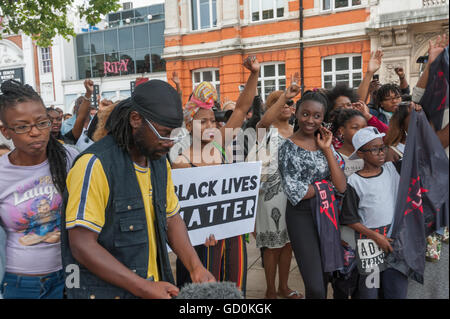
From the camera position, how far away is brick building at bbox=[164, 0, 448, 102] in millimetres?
14461

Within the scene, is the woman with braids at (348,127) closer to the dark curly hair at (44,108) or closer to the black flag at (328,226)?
the black flag at (328,226)

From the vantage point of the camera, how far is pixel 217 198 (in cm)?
297

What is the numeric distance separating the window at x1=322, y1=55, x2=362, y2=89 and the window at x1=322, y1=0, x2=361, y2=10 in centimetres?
197

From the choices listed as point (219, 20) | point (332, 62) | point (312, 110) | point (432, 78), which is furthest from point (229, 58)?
point (432, 78)

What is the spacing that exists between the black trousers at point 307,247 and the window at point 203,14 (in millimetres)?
17235

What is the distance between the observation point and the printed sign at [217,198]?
2826 mm

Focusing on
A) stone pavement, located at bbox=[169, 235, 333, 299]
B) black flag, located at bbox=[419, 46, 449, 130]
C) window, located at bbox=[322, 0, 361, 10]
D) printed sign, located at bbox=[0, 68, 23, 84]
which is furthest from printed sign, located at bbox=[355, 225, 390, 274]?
printed sign, located at bbox=[0, 68, 23, 84]

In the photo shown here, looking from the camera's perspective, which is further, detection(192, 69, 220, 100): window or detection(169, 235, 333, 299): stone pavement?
detection(192, 69, 220, 100): window

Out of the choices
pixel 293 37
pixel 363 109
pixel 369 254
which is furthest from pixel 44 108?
pixel 293 37

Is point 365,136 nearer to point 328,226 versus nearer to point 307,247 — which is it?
point 328,226

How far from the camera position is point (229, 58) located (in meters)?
18.1

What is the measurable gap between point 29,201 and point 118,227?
0.64m

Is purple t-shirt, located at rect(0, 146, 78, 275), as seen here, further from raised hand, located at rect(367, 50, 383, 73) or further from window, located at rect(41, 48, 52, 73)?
window, located at rect(41, 48, 52, 73)
